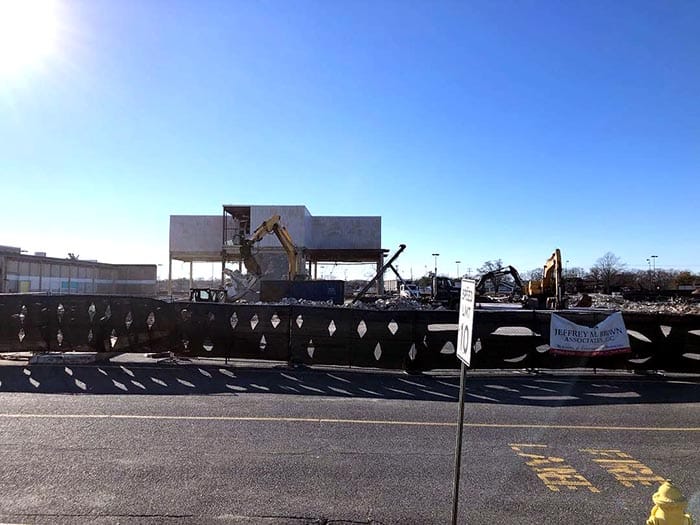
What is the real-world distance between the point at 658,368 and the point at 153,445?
35.1ft

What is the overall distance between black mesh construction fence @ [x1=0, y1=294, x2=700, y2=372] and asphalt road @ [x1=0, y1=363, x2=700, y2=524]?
1268 millimetres

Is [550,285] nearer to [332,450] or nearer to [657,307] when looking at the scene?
[657,307]

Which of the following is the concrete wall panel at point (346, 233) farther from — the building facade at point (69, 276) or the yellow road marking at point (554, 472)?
the yellow road marking at point (554, 472)

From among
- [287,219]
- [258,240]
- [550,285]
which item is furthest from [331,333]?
[287,219]

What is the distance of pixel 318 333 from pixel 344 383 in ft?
6.08

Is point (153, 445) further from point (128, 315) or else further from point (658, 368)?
point (658, 368)

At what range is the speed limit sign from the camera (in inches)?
168

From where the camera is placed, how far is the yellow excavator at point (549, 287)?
106 ft

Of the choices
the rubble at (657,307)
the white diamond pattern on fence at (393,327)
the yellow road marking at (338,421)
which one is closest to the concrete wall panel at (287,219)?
the rubble at (657,307)

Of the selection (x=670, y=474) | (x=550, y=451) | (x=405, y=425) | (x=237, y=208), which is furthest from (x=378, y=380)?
(x=237, y=208)

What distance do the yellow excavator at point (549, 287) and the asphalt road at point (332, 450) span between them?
887 inches

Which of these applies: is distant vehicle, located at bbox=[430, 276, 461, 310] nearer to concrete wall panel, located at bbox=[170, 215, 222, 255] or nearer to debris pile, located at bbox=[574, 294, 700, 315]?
debris pile, located at bbox=[574, 294, 700, 315]

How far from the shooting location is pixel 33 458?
578 centimetres

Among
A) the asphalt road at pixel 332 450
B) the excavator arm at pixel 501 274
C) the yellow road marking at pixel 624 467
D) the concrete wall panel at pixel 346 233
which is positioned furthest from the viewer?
the concrete wall panel at pixel 346 233
